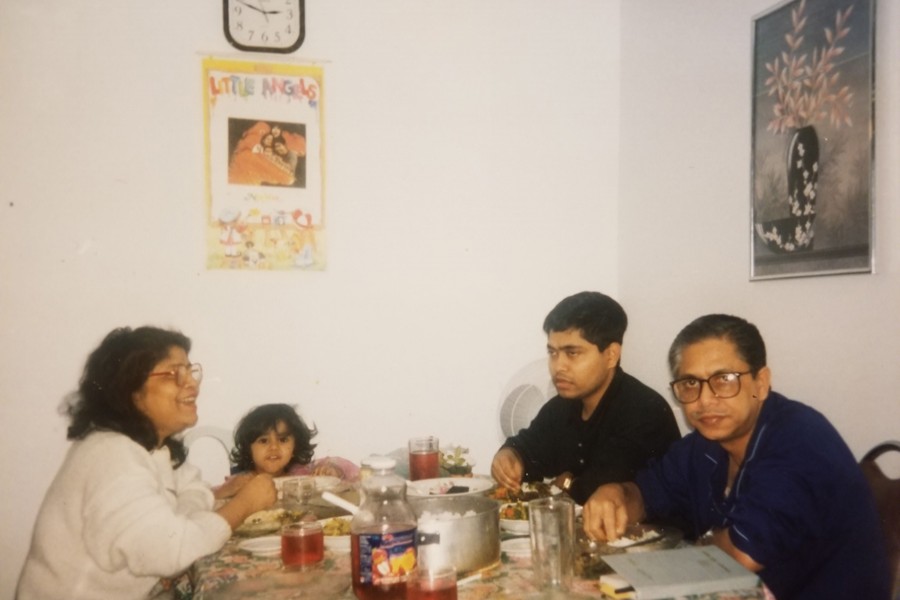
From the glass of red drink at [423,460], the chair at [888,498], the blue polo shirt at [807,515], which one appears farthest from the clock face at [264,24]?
the chair at [888,498]

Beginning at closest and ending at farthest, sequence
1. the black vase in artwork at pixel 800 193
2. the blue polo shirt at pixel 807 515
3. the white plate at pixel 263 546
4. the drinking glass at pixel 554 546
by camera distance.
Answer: the drinking glass at pixel 554 546 → the blue polo shirt at pixel 807 515 → the white plate at pixel 263 546 → the black vase in artwork at pixel 800 193

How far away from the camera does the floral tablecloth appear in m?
1.29

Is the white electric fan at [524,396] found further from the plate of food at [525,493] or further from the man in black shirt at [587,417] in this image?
the plate of food at [525,493]

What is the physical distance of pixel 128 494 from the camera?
5.23 feet

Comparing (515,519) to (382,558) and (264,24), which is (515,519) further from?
(264,24)

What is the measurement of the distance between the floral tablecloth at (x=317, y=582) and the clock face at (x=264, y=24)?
8.00ft

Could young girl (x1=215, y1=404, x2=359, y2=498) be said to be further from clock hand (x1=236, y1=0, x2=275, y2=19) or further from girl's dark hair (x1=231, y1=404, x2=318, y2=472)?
clock hand (x1=236, y1=0, x2=275, y2=19)

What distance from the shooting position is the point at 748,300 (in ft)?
8.27

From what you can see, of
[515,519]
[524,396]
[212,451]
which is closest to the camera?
[515,519]

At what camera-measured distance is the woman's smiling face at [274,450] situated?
2863mm

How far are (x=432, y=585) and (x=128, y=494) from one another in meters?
0.82

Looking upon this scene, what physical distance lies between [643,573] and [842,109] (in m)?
1.56

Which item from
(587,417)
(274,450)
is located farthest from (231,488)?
(587,417)

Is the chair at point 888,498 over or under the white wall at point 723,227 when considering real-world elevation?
under
